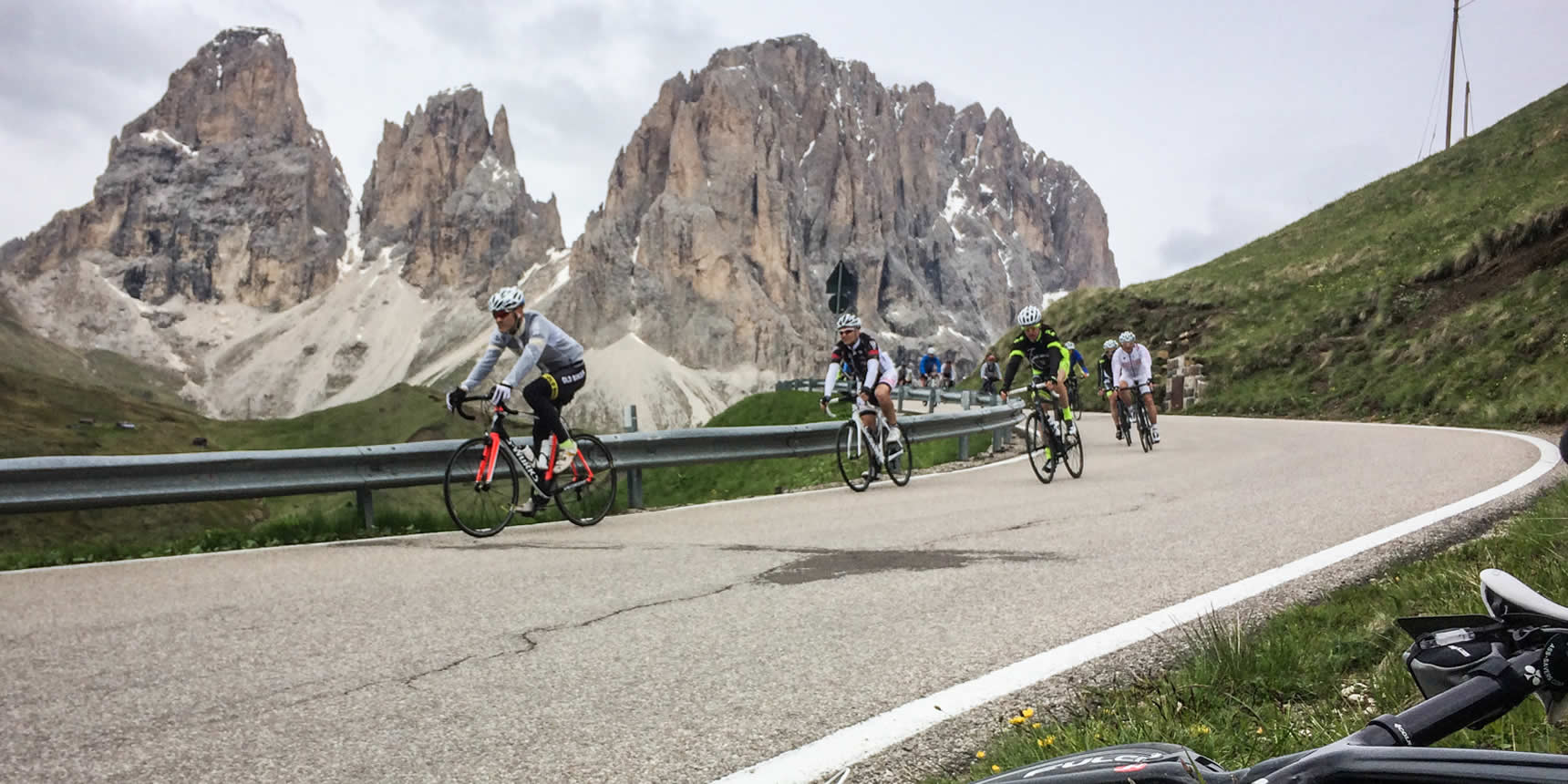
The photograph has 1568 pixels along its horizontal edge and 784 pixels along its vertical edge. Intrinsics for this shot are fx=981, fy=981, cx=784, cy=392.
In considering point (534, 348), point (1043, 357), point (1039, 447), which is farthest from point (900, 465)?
point (534, 348)

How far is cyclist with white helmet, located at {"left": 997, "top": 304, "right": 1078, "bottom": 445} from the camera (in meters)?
12.6

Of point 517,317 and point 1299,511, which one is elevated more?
point 517,317

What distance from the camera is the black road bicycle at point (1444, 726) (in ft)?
3.17

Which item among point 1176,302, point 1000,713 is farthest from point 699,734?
point 1176,302

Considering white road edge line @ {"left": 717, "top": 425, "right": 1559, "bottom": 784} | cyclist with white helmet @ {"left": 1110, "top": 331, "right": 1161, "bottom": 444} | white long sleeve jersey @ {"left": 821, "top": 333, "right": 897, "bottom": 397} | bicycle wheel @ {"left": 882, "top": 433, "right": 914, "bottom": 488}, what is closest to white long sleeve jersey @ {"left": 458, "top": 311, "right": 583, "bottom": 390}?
white long sleeve jersey @ {"left": 821, "top": 333, "right": 897, "bottom": 397}

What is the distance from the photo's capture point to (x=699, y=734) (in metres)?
3.11

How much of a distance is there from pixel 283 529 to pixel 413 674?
17.6 ft

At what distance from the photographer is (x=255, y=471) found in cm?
840

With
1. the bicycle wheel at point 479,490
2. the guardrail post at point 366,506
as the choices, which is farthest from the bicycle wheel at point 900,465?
the guardrail post at point 366,506

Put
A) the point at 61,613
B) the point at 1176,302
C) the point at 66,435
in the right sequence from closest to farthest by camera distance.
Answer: the point at 61,613
the point at 1176,302
the point at 66,435

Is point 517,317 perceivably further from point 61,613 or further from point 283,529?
point 61,613

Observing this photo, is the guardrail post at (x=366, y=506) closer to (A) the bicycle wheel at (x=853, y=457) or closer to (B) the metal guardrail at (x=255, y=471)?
(B) the metal guardrail at (x=255, y=471)

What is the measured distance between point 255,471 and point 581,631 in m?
5.26

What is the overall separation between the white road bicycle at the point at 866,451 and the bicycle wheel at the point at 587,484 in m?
3.40
